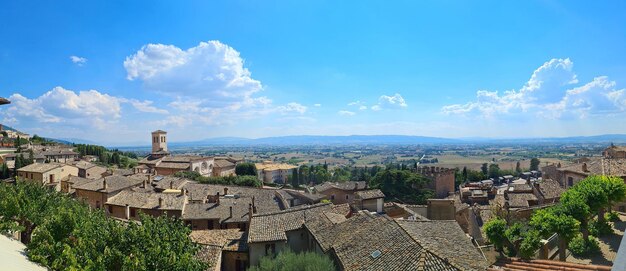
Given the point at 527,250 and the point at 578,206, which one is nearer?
the point at 527,250

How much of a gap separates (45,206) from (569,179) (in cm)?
4654

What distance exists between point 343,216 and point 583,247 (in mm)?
14049

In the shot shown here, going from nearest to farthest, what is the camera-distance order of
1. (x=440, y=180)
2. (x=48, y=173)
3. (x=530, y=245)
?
(x=530, y=245)
(x=48, y=173)
(x=440, y=180)

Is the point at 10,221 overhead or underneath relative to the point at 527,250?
overhead

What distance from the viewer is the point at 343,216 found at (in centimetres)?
2753

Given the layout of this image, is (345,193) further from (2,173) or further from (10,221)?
(2,173)

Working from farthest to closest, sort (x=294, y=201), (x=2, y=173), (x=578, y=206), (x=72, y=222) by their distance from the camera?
(x=2, y=173)
(x=294, y=201)
(x=578, y=206)
(x=72, y=222)

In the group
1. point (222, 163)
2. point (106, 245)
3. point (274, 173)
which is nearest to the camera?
point (106, 245)

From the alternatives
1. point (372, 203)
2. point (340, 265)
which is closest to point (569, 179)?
point (372, 203)

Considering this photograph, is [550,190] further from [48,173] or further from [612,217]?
[48,173]

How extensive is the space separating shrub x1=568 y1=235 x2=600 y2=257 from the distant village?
77cm

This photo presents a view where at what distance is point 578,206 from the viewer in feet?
67.4

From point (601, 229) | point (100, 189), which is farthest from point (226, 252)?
point (100, 189)

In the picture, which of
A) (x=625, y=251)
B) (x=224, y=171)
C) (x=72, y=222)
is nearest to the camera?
(x=625, y=251)
